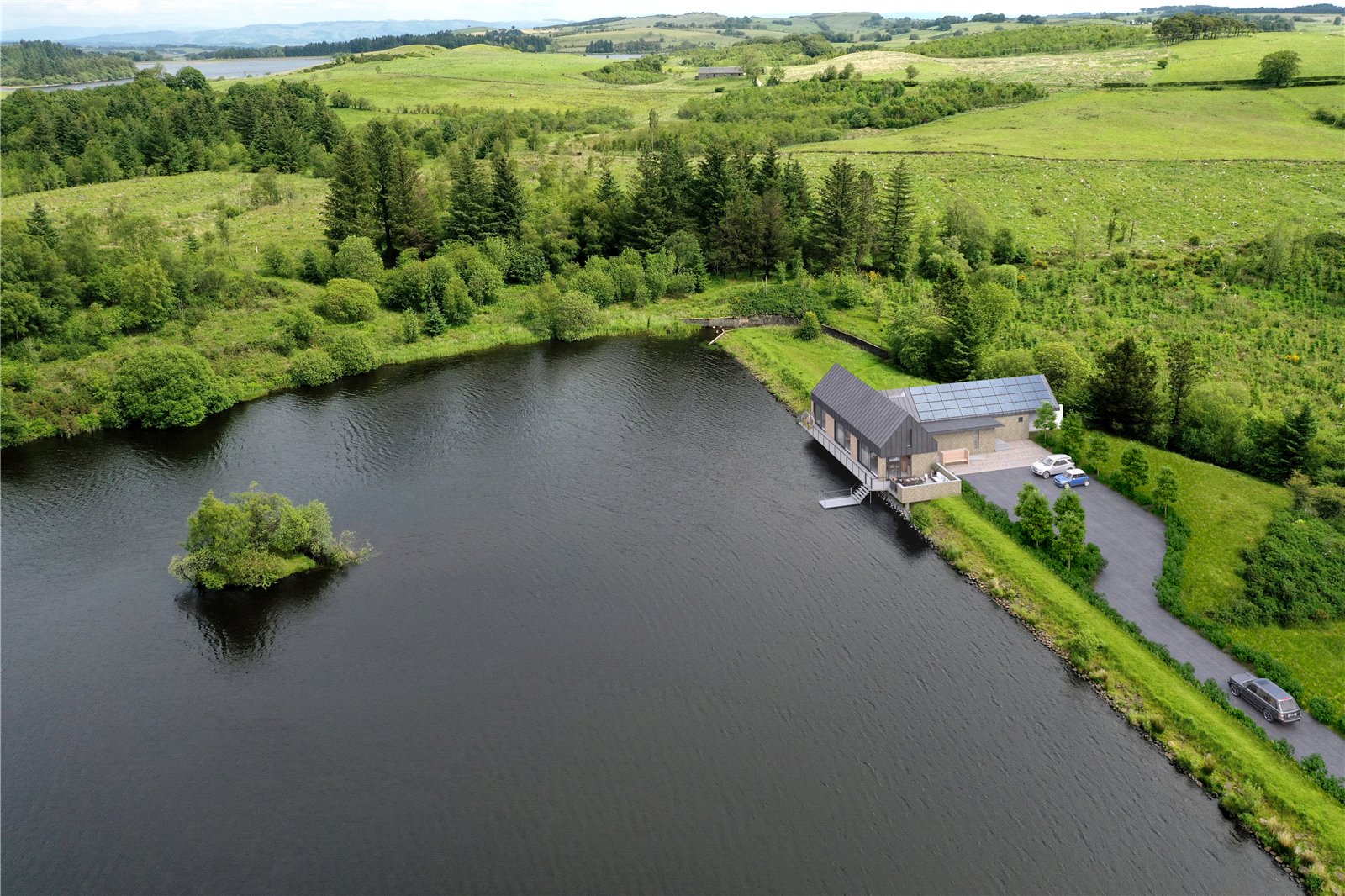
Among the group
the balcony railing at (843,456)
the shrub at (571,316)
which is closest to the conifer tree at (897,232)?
the shrub at (571,316)

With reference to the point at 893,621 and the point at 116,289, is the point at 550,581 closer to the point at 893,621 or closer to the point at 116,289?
the point at 893,621

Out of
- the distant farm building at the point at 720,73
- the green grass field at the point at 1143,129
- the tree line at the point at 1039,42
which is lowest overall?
the green grass field at the point at 1143,129

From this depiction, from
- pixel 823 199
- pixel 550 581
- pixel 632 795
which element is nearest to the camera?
pixel 632 795

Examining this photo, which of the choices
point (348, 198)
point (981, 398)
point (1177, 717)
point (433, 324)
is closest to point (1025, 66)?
point (348, 198)

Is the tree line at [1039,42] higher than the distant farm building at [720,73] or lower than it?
higher

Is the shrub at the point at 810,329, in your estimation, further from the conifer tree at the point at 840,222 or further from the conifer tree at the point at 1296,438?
the conifer tree at the point at 1296,438

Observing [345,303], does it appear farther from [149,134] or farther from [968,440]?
[149,134]

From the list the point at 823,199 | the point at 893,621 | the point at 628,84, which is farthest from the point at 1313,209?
the point at 628,84
